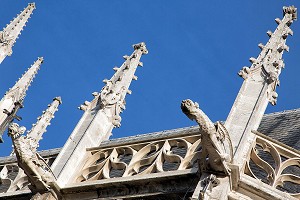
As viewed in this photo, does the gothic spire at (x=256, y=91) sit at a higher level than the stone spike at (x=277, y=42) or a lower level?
lower

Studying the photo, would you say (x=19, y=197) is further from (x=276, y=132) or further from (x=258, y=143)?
(x=276, y=132)

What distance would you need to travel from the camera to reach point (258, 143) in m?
8.64

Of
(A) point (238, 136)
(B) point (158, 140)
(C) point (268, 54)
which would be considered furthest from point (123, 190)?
(C) point (268, 54)

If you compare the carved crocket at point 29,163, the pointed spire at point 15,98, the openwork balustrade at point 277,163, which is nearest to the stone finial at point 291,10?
the openwork balustrade at point 277,163

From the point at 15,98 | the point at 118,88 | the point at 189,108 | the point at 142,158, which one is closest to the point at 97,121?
the point at 118,88

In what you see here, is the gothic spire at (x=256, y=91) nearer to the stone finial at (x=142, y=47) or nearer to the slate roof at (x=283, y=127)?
the slate roof at (x=283, y=127)

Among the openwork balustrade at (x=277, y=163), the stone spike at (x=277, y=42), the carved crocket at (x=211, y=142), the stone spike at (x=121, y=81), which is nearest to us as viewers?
the carved crocket at (x=211, y=142)

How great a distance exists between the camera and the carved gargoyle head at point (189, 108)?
7871 mm

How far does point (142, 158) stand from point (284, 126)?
394cm

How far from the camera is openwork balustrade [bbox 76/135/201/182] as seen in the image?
888 centimetres

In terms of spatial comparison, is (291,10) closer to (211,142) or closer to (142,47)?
(142,47)

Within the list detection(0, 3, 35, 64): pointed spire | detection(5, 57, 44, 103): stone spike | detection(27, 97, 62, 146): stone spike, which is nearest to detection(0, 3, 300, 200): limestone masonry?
detection(27, 97, 62, 146): stone spike

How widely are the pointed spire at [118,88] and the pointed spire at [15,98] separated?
3.79 metres

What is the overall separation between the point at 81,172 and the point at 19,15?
1123 cm
